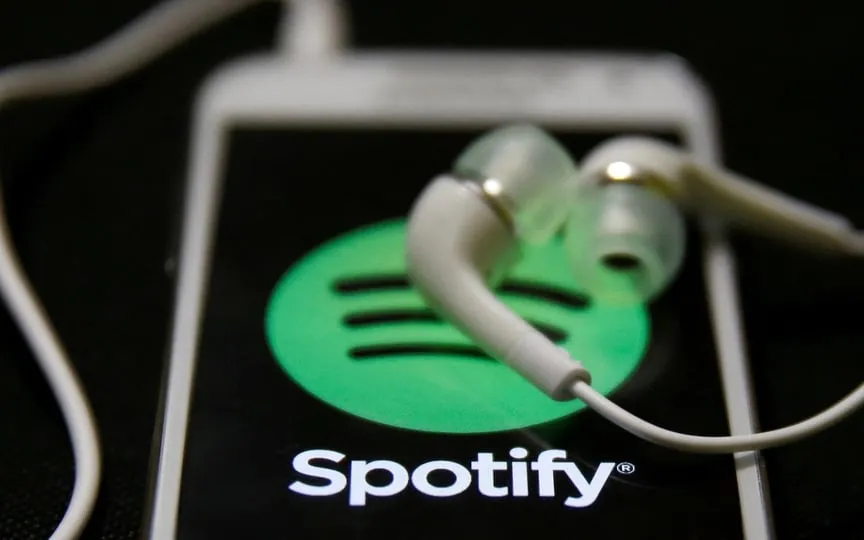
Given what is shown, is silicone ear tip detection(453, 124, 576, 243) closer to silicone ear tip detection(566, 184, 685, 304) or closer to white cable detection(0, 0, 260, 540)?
silicone ear tip detection(566, 184, 685, 304)

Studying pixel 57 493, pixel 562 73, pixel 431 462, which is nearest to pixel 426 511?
pixel 431 462

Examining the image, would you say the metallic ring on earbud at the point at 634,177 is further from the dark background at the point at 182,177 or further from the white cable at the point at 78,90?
the white cable at the point at 78,90

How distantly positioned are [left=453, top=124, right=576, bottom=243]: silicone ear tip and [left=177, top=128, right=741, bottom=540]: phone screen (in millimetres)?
29

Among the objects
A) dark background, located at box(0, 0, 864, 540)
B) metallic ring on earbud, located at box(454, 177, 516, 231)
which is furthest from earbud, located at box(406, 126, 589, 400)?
dark background, located at box(0, 0, 864, 540)

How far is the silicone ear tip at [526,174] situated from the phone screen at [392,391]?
0.03 m

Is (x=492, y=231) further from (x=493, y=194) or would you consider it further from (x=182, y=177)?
(x=182, y=177)

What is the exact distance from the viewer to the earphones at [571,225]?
439mm

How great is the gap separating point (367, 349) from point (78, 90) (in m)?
0.23

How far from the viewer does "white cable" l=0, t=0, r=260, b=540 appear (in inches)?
17.3

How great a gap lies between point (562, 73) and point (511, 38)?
0.06m

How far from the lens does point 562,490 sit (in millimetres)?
427

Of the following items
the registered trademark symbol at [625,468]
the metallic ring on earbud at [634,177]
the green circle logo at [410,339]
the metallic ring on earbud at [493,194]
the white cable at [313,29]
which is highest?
the white cable at [313,29]

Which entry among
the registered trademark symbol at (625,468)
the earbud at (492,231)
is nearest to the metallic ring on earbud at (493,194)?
Result: the earbud at (492,231)

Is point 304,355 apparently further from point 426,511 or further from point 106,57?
point 106,57
